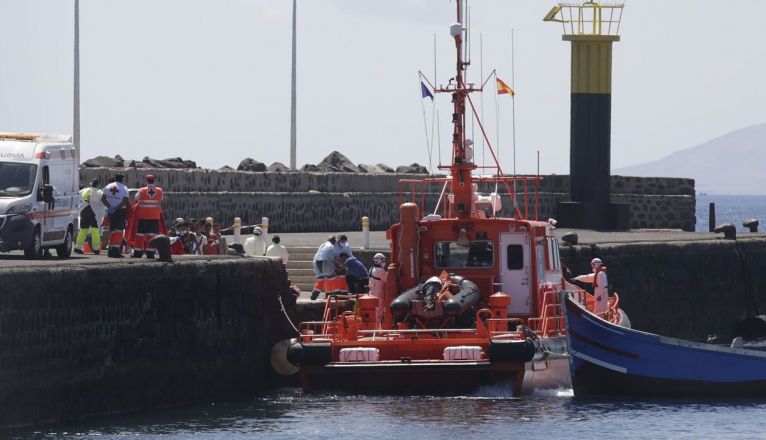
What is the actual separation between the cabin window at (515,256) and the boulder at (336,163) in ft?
80.9

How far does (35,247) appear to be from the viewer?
1002 inches

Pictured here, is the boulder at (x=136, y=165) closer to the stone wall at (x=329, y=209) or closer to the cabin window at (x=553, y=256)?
the stone wall at (x=329, y=209)

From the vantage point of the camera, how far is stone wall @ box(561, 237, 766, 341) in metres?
36.6

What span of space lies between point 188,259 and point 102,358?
3.16 m

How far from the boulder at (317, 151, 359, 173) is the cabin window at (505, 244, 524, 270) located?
24666 mm

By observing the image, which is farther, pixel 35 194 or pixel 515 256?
pixel 515 256

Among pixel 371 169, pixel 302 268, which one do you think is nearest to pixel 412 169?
pixel 371 169

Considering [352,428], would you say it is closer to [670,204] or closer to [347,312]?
[347,312]

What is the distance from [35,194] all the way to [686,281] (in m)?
17.7

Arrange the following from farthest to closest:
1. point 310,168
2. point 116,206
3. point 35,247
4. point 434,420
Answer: point 310,168
point 116,206
point 35,247
point 434,420

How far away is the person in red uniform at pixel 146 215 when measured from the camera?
2645cm

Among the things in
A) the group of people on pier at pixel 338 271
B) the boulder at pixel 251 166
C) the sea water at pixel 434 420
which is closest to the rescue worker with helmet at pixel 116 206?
the group of people on pier at pixel 338 271

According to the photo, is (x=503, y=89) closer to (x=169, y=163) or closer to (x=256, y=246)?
(x=256, y=246)

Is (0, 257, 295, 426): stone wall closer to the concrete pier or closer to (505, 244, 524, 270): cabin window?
the concrete pier
